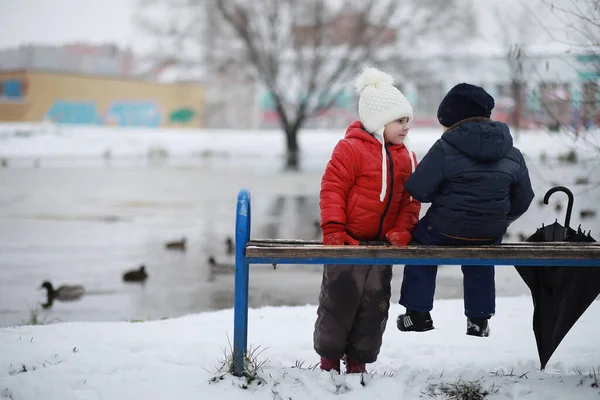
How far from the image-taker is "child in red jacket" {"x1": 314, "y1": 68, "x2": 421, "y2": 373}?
371cm

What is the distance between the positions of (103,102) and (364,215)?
42225 mm

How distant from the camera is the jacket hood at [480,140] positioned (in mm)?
3574

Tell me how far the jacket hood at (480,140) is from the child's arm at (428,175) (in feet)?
0.31

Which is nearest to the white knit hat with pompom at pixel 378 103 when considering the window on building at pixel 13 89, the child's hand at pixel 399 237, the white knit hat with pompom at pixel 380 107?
the white knit hat with pompom at pixel 380 107

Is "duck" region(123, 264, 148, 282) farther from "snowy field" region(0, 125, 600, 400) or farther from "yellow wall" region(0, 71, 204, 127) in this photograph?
"yellow wall" region(0, 71, 204, 127)

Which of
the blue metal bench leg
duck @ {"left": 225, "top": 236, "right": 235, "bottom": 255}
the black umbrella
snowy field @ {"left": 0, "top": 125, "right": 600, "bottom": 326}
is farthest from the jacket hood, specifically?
duck @ {"left": 225, "top": 236, "right": 235, "bottom": 255}

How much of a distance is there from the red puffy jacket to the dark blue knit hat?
0.32m

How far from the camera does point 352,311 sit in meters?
3.78

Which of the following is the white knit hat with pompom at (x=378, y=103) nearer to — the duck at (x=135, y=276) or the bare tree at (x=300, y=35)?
the duck at (x=135, y=276)

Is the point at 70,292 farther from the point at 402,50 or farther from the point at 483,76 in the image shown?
the point at 483,76

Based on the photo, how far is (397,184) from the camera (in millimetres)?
3789

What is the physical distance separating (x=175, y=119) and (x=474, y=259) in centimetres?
4315

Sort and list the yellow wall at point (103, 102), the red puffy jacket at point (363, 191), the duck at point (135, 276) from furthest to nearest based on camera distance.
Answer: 1. the yellow wall at point (103, 102)
2. the duck at point (135, 276)
3. the red puffy jacket at point (363, 191)

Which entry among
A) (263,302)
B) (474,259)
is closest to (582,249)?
(474,259)
